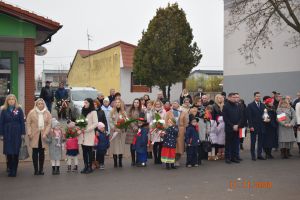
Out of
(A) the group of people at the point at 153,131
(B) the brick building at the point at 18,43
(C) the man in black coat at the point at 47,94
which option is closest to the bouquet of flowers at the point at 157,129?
(A) the group of people at the point at 153,131

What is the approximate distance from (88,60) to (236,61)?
29.6 m

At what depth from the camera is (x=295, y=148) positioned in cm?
1547

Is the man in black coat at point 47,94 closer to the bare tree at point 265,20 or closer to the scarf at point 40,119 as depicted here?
the scarf at point 40,119

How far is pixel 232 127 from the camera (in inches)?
488

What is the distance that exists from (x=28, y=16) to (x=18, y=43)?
9.74 ft

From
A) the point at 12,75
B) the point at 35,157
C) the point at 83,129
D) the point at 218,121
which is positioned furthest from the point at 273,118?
the point at 12,75

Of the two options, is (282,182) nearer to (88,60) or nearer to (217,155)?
(217,155)

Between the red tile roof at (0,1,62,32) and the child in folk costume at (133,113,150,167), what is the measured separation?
761cm

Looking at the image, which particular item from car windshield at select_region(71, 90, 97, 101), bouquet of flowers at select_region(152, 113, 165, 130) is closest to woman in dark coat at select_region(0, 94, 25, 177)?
bouquet of flowers at select_region(152, 113, 165, 130)

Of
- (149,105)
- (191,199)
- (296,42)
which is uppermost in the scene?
(296,42)

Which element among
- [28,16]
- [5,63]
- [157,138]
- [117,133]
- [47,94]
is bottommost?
[157,138]

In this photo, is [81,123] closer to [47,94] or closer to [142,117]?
[142,117]

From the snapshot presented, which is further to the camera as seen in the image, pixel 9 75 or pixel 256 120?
pixel 9 75
